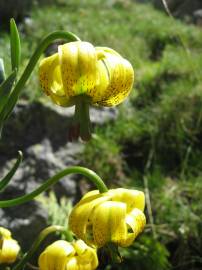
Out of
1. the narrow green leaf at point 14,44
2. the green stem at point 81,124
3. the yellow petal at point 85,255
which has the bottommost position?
the yellow petal at point 85,255

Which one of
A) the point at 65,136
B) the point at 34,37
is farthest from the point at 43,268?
the point at 34,37

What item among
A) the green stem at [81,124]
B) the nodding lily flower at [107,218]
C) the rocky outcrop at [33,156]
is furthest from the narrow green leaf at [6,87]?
the rocky outcrop at [33,156]

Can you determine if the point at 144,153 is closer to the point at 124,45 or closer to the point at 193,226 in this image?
the point at 193,226

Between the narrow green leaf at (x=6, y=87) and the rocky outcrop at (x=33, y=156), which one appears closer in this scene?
the narrow green leaf at (x=6, y=87)

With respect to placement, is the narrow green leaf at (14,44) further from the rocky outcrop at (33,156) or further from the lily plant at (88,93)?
the rocky outcrop at (33,156)

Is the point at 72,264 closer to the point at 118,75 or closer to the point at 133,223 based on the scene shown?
the point at 133,223

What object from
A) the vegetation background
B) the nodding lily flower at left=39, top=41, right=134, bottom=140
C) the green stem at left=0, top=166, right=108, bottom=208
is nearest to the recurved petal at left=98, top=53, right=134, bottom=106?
the nodding lily flower at left=39, top=41, right=134, bottom=140

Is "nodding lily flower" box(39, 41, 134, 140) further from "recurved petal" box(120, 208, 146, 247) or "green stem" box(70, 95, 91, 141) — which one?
"recurved petal" box(120, 208, 146, 247)
